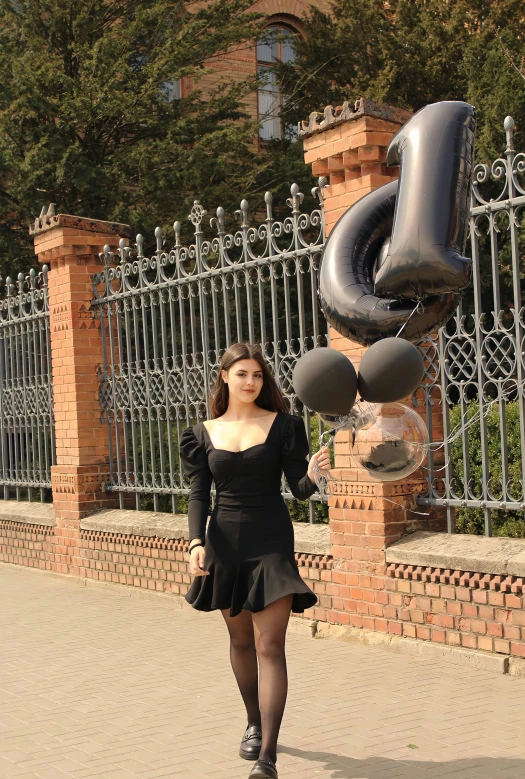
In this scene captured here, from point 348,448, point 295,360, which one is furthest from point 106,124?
point 348,448

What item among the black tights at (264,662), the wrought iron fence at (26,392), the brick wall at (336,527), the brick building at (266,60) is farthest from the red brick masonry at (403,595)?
the brick building at (266,60)

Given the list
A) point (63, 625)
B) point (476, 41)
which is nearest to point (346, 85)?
point (476, 41)

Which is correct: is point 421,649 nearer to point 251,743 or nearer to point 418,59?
point 251,743

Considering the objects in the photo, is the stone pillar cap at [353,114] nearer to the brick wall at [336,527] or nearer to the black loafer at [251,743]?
the brick wall at [336,527]

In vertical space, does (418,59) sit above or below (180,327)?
above

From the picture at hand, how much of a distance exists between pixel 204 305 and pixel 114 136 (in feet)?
24.8

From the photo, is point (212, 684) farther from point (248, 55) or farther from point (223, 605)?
point (248, 55)

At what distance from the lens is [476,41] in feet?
45.4

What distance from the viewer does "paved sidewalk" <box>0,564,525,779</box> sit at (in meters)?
4.27

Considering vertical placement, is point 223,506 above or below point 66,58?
below

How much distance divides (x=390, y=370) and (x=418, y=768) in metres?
1.73

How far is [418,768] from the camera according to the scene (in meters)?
4.11

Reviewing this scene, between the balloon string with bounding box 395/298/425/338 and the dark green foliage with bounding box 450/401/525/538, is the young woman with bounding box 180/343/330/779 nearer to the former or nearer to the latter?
the balloon string with bounding box 395/298/425/338

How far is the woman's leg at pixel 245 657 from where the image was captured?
168 inches
